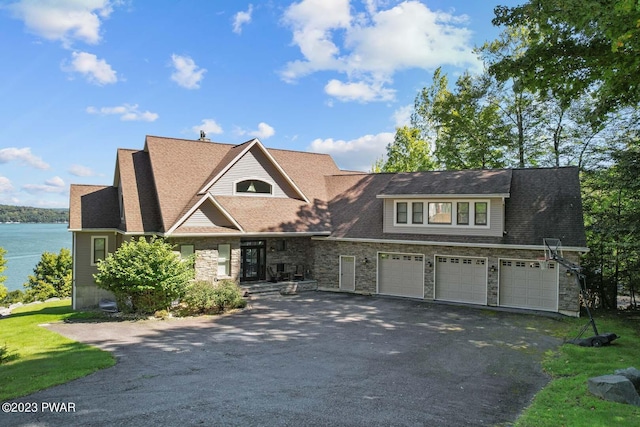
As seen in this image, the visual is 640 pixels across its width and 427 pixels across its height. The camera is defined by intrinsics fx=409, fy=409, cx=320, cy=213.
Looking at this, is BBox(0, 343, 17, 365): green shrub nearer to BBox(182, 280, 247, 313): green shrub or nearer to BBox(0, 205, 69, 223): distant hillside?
BBox(182, 280, 247, 313): green shrub

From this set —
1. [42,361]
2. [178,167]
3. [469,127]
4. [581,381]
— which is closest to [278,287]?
[178,167]

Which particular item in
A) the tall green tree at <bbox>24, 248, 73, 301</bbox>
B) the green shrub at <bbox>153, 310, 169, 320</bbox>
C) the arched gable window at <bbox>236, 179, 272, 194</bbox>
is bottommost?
the tall green tree at <bbox>24, 248, 73, 301</bbox>

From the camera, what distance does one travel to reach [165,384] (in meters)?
8.22

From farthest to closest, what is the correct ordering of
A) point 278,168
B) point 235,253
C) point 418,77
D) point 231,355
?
point 418,77 < point 278,168 < point 235,253 < point 231,355

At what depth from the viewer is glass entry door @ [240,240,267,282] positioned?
20875 millimetres

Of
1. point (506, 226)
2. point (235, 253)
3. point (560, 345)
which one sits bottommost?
point (560, 345)

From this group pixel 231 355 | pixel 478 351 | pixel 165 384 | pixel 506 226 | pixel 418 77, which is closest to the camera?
pixel 165 384

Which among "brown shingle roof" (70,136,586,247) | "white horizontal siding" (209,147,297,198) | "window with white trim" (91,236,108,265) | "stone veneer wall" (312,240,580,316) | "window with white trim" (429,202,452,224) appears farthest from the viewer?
"window with white trim" (91,236,108,265)

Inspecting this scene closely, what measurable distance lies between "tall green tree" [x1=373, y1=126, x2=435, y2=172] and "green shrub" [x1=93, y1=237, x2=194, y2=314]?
2361cm

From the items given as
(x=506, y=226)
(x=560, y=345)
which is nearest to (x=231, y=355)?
(x=560, y=345)

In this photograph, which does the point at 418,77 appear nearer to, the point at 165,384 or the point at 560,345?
the point at 560,345

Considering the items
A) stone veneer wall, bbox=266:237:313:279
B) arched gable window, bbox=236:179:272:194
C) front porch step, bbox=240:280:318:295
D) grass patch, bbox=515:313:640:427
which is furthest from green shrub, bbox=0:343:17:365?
arched gable window, bbox=236:179:272:194

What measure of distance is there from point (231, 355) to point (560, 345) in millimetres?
9472

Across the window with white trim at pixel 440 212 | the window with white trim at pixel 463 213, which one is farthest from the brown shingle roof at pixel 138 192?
the window with white trim at pixel 463 213
